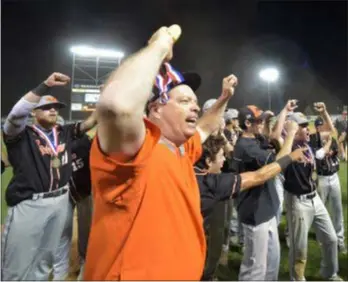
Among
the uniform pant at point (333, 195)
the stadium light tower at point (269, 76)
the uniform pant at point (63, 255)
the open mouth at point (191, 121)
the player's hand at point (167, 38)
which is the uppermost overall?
the stadium light tower at point (269, 76)

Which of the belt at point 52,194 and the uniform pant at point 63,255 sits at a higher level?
the belt at point 52,194

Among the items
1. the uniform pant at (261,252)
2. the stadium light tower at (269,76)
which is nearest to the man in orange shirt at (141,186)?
the uniform pant at (261,252)

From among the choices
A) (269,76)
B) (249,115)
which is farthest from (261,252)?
(269,76)

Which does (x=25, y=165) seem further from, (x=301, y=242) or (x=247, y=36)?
(x=247, y=36)

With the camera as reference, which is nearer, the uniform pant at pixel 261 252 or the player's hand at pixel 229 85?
the player's hand at pixel 229 85

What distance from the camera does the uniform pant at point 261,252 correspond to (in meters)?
2.53

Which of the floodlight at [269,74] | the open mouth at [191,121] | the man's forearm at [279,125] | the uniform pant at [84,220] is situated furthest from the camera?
the floodlight at [269,74]

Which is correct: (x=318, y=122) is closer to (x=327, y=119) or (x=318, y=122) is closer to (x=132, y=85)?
(x=327, y=119)

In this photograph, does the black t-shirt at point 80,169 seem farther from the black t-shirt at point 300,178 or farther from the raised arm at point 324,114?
the raised arm at point 324,114

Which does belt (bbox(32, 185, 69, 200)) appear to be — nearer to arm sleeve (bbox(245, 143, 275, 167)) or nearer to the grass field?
the grass field

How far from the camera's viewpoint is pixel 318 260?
3436mm

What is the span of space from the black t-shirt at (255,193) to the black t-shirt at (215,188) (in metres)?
0.79

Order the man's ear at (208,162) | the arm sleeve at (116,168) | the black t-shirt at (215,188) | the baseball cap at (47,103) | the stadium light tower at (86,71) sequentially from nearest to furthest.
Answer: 1. the arm sleeve at (116,168)
2. the black t-shirt at (215,188)
3. the man's ear at (208,162)
4. the baseball cap at (47,103)
5. the stadium light tower at (86,71)

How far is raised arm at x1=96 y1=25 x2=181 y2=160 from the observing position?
665mm
